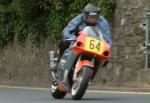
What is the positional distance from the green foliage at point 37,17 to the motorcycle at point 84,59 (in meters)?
7.38

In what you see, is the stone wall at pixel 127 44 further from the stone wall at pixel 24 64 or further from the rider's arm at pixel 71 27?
the rider's arm at pixel 71 27

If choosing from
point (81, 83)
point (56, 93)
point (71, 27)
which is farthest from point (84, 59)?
point (56, 93)

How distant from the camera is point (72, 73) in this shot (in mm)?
11484

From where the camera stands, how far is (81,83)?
10.8m

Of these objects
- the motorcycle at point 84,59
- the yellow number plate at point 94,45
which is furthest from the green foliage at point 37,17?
the yellow number plate at point 94,45

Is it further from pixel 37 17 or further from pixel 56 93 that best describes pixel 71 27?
pixel 37 17

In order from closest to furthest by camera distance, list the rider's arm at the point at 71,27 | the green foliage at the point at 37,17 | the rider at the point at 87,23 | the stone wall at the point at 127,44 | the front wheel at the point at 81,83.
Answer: the front wheel at the point at 81,83
the rider at the point at 87,23
the rider's arm at the point at 71,27
the stone wall at the point at 127,44
the green foliage at the point at 37,17

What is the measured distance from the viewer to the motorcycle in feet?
35.9

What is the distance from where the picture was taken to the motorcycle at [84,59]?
431 inches

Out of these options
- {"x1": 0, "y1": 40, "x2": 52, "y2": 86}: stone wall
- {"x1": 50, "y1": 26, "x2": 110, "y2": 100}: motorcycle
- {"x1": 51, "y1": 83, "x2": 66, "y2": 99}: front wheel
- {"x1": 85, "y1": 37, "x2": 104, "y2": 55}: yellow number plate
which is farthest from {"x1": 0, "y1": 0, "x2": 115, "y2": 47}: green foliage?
{"x1": 85, "y1": 37, "x2": 104, "y2": 55}: yellow number plate

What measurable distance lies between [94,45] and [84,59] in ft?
1.05

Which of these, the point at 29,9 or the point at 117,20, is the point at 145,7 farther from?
the point at 29,9

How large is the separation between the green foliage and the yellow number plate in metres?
7.65

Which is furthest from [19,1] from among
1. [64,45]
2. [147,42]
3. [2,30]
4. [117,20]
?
[64,45]
